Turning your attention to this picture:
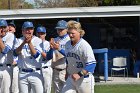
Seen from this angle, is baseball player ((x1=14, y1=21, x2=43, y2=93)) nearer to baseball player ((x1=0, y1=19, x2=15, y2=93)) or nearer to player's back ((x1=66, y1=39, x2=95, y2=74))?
baseball player ((x1=0, y1=19, x2=15, y2=93))

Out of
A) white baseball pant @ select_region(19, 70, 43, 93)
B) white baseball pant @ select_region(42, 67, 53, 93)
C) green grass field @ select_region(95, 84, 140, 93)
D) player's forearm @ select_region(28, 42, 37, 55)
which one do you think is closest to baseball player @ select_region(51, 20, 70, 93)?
white baseball pant @ select_region(42, 67, 53, 93)

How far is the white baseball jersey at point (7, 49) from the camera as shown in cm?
838

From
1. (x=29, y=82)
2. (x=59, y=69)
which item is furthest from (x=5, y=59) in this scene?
(x=59, y=69)

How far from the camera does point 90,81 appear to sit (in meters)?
7.38

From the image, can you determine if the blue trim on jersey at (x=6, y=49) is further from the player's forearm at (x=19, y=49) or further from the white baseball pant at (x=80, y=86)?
the white baseball pant at (x=80, y=86)

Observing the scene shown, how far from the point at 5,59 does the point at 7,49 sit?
1.10 feet

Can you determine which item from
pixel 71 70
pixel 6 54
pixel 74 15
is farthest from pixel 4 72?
pixel 74 15

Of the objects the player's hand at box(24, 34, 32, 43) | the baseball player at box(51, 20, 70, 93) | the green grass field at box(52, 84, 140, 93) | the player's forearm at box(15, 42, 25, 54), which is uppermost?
the player's hand at box(24, 34, 32, 43)

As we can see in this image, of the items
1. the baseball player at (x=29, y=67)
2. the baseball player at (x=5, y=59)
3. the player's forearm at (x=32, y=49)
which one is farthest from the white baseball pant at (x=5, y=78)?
the player's forearm at (x=32, y=49)

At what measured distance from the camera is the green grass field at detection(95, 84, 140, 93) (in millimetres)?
13949

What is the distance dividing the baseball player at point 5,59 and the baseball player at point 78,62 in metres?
1.48

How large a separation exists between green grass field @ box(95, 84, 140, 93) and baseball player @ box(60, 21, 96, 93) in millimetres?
6662

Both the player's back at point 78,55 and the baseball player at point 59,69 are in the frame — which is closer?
the player's back at point 78,55

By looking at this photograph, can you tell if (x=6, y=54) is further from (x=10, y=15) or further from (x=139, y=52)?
(x=139, y=52)
